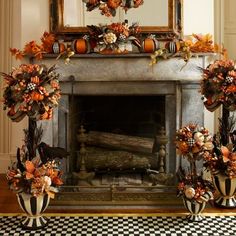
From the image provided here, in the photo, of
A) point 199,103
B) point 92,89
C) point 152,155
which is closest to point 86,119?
point 92,89

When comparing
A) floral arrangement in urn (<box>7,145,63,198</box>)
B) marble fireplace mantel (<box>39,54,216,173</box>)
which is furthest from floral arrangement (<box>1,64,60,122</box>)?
marble fireplace mantel (<box>39,54,216,173</box>)

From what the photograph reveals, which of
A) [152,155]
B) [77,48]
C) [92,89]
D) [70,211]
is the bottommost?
[70,211]

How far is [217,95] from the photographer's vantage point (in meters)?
3.15

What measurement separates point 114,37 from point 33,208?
1514mm

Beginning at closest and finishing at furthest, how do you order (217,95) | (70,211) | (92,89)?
(217,95)
(70,211)
(92,89)

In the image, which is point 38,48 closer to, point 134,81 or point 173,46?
point 134,81

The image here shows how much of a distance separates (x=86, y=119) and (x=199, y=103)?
3.61 feet

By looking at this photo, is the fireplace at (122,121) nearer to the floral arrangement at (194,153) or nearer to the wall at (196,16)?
the wall at (196,16)

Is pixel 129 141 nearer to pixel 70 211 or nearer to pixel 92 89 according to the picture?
pixel 92 89

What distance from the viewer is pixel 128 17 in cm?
362

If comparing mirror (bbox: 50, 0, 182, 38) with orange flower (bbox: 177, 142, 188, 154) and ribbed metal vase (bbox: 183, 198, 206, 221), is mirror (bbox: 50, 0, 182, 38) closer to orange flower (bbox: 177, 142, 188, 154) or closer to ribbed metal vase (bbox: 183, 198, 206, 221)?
orange flower (bbox: 177, 142, 188, 154)

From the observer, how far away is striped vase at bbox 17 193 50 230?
9.61 feet

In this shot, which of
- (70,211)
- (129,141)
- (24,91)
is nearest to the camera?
(24,91)

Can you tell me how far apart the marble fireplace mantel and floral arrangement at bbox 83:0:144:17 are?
0.40 m
